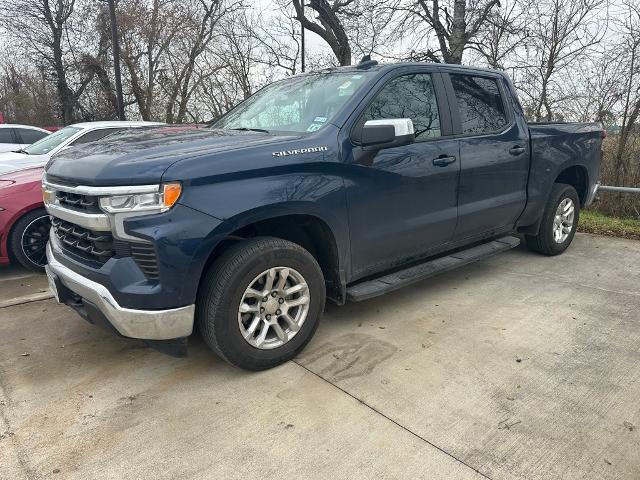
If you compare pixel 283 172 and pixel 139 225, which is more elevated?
pixel 283 172

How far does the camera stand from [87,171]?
8.83 feet

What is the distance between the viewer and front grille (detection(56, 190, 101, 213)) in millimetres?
2658

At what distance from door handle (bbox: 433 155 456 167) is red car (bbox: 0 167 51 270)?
3.87 m

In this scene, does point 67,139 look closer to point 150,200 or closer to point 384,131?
point 150,200

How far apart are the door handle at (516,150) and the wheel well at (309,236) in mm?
2194

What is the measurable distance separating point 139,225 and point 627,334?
3418 millimetres

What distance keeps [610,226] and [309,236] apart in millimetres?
5414

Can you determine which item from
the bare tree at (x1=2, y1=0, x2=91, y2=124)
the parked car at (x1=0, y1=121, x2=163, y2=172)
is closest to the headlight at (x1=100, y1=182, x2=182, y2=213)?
the parked car at (x1=0, y1=121, x2=163, y2=172)

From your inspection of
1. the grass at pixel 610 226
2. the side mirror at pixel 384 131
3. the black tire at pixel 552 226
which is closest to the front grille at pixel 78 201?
the side mirror at pixel 384 131

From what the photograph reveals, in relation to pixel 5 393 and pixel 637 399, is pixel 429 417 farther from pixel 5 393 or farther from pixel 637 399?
pixel 5 393

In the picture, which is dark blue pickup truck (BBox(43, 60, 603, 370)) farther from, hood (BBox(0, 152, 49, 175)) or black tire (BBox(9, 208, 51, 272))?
hood (BBox(0, 152, 49, 175))

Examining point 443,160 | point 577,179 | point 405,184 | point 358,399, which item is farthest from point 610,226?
point 358,399

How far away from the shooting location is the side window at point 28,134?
1237 centimetres

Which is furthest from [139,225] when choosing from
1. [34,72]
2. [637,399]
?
[34,72]
